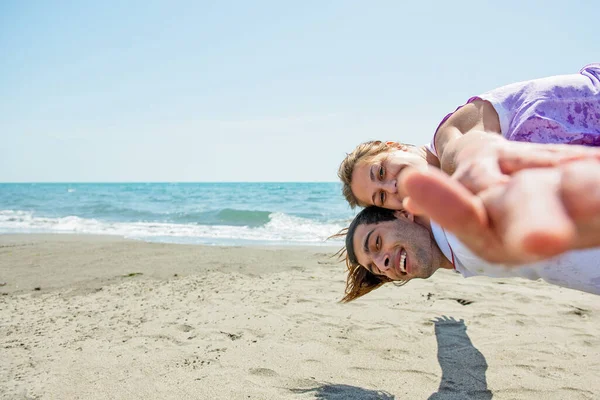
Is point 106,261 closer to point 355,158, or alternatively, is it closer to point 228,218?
point 355,158

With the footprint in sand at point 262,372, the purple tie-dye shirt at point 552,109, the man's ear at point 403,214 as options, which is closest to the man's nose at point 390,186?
the man's ear at point 403,214

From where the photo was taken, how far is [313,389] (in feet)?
10.3

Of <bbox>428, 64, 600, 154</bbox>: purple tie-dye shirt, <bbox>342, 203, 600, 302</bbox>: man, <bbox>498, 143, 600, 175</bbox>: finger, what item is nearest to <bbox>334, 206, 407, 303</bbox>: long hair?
<bbox>342, 203, 600, 302</bbox>: man

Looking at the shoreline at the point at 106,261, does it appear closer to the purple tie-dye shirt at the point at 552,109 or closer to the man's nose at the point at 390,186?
the man's nose at the point at 390,186

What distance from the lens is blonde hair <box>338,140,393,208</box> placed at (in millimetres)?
3287

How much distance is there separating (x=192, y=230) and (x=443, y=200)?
13.6 metres

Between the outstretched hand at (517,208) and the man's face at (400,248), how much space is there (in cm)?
156

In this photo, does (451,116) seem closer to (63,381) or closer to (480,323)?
(480,323)

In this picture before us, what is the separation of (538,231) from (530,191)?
25cm

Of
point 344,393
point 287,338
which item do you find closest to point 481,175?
point 344,393

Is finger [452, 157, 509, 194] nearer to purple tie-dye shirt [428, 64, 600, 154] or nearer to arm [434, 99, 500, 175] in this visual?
arm [434, 99, 500, 175]

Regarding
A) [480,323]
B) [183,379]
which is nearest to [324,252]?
[480,323]

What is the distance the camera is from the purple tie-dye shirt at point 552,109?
225cm

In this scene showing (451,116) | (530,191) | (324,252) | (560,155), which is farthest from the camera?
(324,252)
